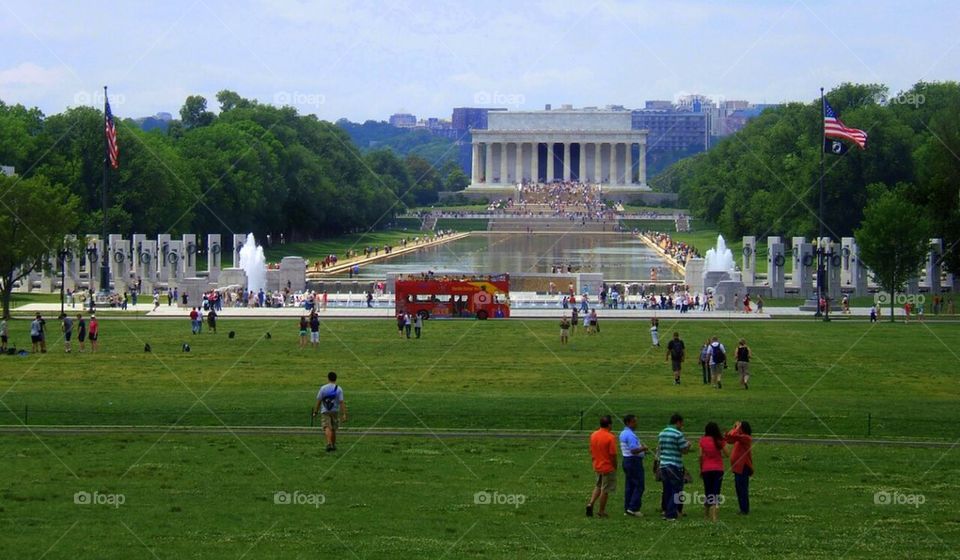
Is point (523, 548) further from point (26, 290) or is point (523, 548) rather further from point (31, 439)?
point (26, 290)

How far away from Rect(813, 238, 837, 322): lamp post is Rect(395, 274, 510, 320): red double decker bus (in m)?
10.3

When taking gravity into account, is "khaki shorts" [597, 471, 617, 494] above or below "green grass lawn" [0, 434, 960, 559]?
above

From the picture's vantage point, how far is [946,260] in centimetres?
6450

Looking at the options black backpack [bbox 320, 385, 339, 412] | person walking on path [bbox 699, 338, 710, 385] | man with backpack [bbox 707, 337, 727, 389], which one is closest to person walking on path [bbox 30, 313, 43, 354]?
person walking on path [bbox 699, 338, 710, 385]

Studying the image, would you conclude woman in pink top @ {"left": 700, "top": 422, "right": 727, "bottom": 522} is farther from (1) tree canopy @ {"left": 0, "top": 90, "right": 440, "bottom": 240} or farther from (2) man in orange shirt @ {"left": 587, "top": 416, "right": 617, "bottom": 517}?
(1) tree canopy @ {"left": 0, "top": 90, "right": 440, "bottom": 240}

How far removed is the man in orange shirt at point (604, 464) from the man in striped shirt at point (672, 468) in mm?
544

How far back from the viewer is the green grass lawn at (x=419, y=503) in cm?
1619

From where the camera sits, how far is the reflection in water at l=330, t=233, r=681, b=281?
8181cm

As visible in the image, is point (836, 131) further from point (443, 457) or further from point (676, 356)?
point (443, 457)

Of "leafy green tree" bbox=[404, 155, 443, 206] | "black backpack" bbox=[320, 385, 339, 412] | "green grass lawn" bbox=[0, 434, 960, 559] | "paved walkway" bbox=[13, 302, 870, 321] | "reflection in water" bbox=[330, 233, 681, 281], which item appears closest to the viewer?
"green grass lawn" bbox=[0, 434, 960, 559]

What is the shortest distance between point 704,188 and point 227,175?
3988cm

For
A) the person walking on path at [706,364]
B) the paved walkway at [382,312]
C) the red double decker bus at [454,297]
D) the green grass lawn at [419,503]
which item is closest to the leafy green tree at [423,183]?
the paved walkway at [382,312]

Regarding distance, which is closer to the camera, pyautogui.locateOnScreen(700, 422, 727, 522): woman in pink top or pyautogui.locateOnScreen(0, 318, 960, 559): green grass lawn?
pyautogui.locateOnScreen(0, 318, 960, 559): green grass lawn

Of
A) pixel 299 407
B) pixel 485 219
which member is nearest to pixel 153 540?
pixel 299 407
